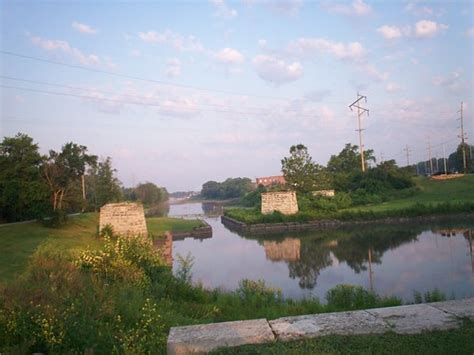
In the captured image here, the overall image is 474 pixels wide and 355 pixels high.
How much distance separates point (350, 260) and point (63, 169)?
17.1m

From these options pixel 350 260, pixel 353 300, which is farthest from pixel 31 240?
pixel 353 300

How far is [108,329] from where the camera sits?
5008 millimetres

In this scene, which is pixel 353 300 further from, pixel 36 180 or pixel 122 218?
pixel 36 180

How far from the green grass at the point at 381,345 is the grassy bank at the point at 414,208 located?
3180 centimetres

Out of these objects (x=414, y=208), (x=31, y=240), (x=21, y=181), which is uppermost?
(x=21, y=181)

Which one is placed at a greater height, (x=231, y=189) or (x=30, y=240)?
(x=231, y=189)

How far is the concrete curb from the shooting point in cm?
375

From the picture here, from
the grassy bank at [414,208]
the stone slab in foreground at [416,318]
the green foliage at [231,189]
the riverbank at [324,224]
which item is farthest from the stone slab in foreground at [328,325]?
the green foliage at [231,189]

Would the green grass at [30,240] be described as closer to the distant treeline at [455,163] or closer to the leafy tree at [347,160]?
the leafy tree at [347,160]

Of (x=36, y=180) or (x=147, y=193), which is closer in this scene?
(x=36, y=180)

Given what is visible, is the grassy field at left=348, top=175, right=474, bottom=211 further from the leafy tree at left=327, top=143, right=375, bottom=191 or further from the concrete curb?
the concrete curb

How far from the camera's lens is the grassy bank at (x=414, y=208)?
1316 inches

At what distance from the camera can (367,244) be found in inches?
902

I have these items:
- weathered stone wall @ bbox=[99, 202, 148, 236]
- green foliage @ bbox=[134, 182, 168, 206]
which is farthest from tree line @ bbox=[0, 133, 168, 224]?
green foliage @ bbox=[134, 182, 168, 206]
